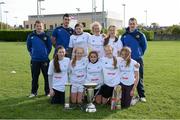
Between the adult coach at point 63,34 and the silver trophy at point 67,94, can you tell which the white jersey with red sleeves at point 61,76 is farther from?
the adult coach at point 63,34

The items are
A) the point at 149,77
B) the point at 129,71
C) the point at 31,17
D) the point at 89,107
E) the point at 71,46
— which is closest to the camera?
the point at 89,107

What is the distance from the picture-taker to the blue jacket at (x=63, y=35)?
863 cm

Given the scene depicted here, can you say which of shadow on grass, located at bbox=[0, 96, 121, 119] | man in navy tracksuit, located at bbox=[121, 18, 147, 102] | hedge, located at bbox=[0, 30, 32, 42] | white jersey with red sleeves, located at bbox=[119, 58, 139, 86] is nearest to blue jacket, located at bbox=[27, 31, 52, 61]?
shadow on grass, located at bbox=[0, 96, 121, 119]

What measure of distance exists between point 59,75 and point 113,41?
4.55 feet

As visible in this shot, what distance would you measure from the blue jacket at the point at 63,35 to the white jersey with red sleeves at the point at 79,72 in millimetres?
909

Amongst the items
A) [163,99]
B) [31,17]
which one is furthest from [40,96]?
[31,17]

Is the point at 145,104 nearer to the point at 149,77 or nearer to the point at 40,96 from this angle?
the point at 40,96

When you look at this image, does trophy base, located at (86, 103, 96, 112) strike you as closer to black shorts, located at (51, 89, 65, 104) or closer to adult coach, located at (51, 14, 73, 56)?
black shorts, located at (51, 89, 65, 104)

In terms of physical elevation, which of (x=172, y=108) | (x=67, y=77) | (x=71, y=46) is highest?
(x=71, y=46)

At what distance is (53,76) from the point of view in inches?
314

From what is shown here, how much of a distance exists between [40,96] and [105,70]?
1916mm

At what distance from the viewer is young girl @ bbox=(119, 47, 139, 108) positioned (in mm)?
7594

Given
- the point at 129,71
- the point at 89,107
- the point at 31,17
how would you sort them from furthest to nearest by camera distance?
1. the point at 31,17
2. the point at 129,71
3. the point at 89,107

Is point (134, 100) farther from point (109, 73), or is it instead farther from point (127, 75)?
point (109, 73)
